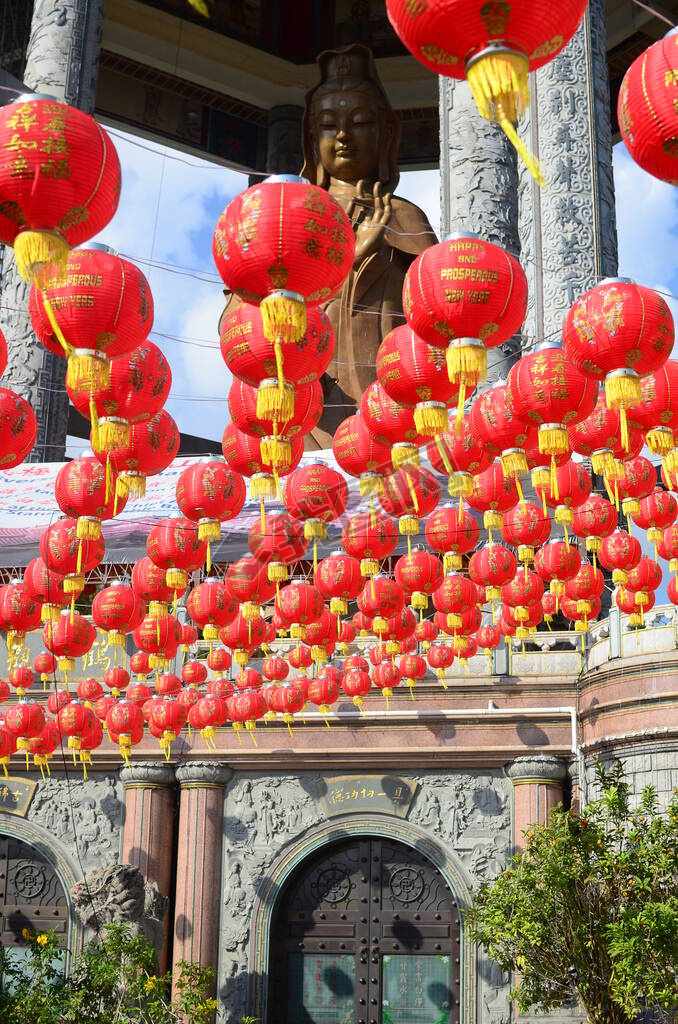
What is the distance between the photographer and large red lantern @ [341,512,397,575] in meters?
11.7

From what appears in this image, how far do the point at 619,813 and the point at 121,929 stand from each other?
5.31 metres

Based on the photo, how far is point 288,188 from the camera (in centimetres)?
642

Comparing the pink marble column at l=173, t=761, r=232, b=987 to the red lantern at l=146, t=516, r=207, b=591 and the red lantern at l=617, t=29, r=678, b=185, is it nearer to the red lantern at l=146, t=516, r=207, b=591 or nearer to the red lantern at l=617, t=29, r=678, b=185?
the red lantern at l=146, t=516, r=207, b=591

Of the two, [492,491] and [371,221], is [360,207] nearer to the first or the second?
[371,221]

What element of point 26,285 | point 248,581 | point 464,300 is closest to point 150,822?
point 248,581

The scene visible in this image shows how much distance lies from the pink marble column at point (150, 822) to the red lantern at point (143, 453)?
940cm

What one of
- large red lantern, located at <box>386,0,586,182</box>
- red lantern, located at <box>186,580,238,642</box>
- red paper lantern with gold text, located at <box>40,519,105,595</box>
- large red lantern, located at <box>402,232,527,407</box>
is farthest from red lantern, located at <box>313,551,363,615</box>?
large red lantern, located at <box>386,0,586,182</box>

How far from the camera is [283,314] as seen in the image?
6402 millimetres

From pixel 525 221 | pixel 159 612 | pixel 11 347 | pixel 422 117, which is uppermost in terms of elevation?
pixel 422 117

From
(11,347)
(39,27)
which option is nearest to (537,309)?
(11,347)

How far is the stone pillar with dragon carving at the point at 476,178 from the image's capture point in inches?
728

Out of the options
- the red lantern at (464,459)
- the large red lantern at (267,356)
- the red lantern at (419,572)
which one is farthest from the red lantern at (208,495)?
the large red lantern at (267,356)

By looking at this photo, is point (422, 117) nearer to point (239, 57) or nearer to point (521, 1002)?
point (239, 57)

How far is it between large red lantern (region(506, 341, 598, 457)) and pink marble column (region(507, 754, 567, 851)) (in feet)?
30.0
